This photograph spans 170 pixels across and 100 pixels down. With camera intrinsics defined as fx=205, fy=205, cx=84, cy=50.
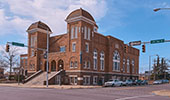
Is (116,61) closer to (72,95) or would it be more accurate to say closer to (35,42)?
(35,42)

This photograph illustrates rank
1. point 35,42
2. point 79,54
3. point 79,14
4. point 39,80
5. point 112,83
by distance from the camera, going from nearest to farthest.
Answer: point 112,83 → point 79,54 → point 79,14 → point 39,80 → point 35,42

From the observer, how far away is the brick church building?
42.8 meters

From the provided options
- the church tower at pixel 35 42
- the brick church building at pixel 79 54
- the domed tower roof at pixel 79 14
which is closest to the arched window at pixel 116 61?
the brick church building at pixel 79 54

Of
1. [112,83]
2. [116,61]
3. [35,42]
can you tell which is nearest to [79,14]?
[35,42]

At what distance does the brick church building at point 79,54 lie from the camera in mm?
42844

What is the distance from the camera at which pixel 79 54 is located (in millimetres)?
42062

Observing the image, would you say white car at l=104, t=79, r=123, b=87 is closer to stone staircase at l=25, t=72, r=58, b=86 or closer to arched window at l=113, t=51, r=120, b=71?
stone staircase at l=25, t=72, r=58, b=86

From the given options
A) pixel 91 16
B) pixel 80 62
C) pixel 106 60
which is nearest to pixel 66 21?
pixel 91 16

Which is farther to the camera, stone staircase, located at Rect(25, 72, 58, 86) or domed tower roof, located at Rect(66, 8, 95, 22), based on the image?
domed tower roof, located at Rect(66, 8, 95, 22)

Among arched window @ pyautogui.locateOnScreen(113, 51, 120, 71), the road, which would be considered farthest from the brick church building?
the road

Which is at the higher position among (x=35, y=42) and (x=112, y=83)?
(x=35, y=42)

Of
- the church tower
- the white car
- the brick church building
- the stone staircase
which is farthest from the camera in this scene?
the church tower

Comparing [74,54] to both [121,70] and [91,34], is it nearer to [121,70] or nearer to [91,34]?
[91,34]

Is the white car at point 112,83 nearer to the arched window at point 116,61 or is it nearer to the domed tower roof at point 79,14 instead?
the arched window at point 116,61
